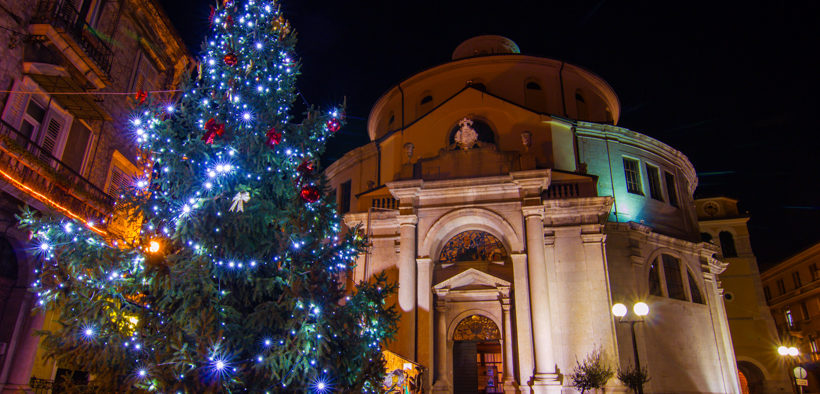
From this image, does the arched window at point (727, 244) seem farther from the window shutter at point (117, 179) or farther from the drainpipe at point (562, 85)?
the window shutter at point (117, 179)

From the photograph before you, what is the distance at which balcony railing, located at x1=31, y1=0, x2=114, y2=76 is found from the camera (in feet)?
47.2

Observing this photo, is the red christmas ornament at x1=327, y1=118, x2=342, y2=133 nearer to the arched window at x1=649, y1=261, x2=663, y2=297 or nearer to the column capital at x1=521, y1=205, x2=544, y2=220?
the column capital at x1=521, y1=205, x2=544, y2=220

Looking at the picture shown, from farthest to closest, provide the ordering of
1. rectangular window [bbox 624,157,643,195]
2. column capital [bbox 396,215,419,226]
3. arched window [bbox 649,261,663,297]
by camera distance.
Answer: rectangular window [bbox 624,157,643,195]
arched window [bbox 649,261,663,297]
column capital [bbox 396,215,419,226]

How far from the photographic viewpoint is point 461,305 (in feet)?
67.2

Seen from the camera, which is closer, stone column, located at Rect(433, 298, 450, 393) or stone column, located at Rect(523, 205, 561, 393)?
stone column, located at Rect(523, 205, 561, 393)

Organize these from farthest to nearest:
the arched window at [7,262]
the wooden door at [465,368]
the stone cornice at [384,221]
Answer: the stone cornice at [384,221] → the wooden door at [465,368] → the arched window at [7,262]

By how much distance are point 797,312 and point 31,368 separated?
56.0 meters

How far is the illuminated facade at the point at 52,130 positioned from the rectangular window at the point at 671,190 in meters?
25.4

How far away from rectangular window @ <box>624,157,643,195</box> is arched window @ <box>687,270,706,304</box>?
4862mm

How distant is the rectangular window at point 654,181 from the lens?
26578 millimetres

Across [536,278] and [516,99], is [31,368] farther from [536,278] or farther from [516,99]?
[516,99]

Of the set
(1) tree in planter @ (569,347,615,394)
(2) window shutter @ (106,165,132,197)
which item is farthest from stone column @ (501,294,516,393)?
(2) window shutter @ (106,165,132,197)

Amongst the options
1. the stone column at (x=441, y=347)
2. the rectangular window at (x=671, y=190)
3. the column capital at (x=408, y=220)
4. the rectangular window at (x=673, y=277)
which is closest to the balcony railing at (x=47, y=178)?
the column capital at (x=408, y=220)

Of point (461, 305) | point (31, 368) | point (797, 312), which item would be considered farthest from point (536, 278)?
point (797, 312)
